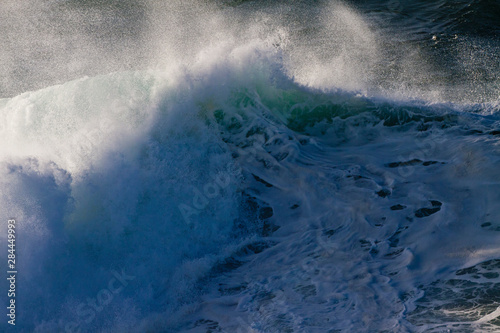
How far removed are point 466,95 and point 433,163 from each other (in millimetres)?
1588

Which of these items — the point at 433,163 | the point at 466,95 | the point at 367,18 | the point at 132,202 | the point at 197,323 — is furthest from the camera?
the point at 367,18

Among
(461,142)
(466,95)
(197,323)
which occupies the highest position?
(466,95)

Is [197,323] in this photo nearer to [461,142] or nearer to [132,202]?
[132,202]

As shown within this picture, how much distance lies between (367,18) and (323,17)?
840 millimetres

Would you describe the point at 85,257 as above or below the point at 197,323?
above

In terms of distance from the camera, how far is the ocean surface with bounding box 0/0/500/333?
4168 millimetres

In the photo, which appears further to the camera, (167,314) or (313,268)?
(313,268)

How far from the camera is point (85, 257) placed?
4453 millimetres

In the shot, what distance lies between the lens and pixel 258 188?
17.7 feet

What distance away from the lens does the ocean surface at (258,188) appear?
417 cm

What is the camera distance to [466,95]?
6.23 metres

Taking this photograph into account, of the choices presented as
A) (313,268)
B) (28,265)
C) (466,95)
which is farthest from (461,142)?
(28,265)

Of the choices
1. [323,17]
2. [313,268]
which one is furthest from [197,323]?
[323,17]

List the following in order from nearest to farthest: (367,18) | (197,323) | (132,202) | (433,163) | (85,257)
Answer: (197,323), (85,257), (132,202), (433,163), (367,18)
